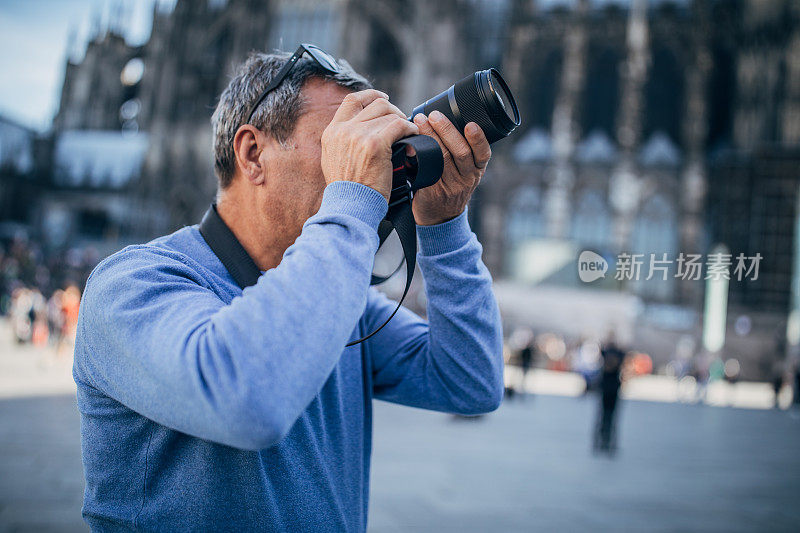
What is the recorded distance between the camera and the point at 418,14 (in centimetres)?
2514

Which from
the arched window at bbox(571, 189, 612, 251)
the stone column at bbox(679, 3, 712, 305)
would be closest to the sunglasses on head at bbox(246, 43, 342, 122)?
the arched window at bbox(571, 189, 612, 251)

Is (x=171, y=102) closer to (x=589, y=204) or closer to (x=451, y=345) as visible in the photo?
(x=589, y=204)

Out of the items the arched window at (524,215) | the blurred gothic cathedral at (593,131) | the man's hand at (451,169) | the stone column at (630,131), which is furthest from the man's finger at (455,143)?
the arched window at (524,215)

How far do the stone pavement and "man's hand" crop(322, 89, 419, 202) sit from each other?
3.08 m

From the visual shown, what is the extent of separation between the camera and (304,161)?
952mm

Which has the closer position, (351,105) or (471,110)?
(351,105)

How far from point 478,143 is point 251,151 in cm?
38

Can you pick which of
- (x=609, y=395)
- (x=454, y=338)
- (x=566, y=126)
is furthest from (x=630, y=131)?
(x=454, y=338)

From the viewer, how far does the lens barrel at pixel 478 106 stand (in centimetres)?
99

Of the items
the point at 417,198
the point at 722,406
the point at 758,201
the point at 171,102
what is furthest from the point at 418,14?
the point at 417,198

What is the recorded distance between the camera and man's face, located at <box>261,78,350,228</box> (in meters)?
0.95

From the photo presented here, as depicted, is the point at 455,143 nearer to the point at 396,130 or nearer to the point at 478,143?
the point at 478,143

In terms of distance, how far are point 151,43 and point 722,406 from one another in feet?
98.2

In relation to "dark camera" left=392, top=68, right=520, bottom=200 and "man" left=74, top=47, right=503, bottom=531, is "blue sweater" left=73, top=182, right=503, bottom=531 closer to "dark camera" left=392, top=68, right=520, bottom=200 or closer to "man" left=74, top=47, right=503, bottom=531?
"man" left=74, top=47, right=503, bottom=531
